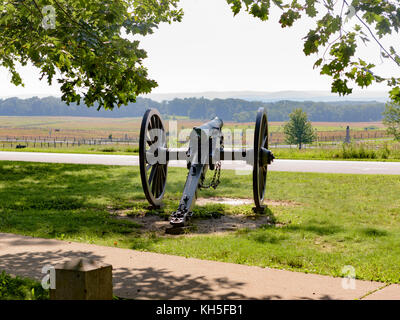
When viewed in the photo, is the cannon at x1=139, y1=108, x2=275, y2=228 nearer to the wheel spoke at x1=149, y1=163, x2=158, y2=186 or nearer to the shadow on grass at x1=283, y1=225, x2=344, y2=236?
the wheel spoke at x1=149, y1=163, x2=158, y2=186

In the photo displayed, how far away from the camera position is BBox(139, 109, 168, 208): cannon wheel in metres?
9.52

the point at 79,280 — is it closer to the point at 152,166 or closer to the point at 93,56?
the point at 93,56

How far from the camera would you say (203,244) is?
765cm

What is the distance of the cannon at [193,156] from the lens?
9250 millimetres

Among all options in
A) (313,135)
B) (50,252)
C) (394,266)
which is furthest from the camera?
(313,135)

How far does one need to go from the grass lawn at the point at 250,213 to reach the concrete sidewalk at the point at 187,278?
0.40 m

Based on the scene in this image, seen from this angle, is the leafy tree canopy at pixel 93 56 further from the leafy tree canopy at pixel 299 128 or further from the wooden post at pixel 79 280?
the leafy tree canopy at pixel 299 128

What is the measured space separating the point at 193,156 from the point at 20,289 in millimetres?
4624

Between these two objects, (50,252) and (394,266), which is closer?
(394,266)

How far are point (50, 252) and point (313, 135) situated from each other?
274 ft

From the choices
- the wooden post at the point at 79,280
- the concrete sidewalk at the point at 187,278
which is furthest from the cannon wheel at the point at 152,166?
the wooden post at the point at 79,280

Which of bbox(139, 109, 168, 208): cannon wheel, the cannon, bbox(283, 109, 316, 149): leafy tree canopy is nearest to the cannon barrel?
the cannon
